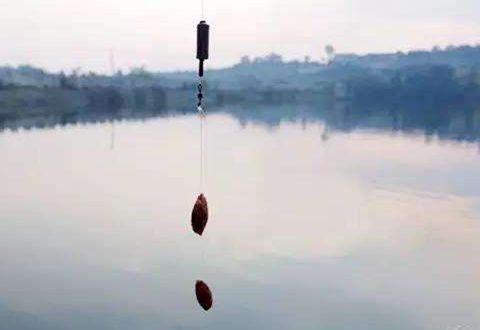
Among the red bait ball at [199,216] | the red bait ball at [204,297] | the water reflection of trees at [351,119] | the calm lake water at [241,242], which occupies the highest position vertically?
the red bait ball at [199,216]

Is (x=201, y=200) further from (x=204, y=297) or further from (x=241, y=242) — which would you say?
(x=241, y=242)

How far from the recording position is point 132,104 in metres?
110

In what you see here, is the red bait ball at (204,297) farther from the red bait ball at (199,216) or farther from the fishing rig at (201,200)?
the red bait ball at (199,216)

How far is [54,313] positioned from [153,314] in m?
2.67

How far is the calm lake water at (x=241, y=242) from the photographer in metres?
17.8

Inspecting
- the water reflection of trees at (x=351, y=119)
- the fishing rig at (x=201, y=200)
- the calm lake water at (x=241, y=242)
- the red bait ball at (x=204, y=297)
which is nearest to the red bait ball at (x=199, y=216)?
the fishing rig at (x=201, y=200)

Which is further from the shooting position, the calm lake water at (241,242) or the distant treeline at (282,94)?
the distant treeline at (282,94)

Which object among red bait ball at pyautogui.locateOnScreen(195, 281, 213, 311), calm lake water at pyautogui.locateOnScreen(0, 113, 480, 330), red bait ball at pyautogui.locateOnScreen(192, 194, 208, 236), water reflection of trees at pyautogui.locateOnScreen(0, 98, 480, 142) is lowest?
calm lake water at pyautogui.locateOnScreen(0, 113, 480, 330)

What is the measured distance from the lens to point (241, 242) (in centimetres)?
2408

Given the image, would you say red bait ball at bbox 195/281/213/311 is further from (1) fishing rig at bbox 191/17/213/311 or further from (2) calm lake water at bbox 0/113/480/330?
(2) calm lake water at bbox 0/113/480/330

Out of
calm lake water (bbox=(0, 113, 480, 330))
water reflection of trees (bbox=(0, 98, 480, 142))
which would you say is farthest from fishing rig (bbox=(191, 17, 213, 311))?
water reflection of trees (bbox=(0, 98, 480, 142))

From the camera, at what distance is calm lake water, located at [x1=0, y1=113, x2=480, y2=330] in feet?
58.2

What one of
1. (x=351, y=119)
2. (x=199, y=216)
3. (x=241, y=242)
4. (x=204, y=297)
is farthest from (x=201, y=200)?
(x=351, y=119)

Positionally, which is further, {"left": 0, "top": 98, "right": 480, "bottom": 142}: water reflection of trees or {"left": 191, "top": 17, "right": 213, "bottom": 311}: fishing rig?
{"left": 0, "top": 98, "right": 480, "bottom": 142}: water reflection of trees
